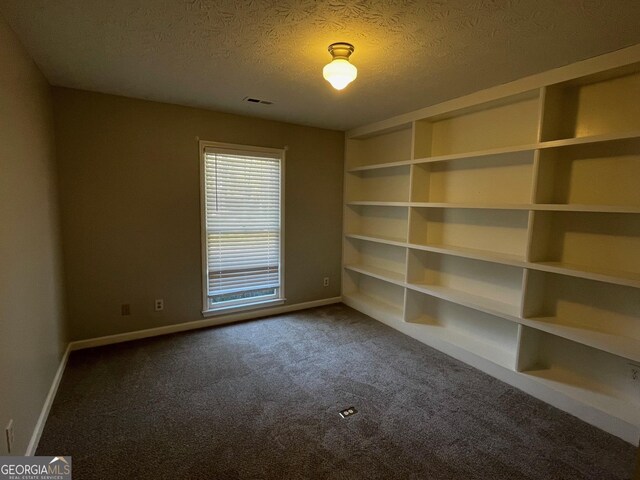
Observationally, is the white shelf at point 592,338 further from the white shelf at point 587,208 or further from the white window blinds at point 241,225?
the white window blinds at point 241,225

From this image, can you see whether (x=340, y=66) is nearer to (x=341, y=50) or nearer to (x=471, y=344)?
(x=341, y=50)

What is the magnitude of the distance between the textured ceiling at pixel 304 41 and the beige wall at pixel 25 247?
27 centimetres

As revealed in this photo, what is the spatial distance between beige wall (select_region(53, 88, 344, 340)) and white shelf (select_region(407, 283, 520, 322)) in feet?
7.98

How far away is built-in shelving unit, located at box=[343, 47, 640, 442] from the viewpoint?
2.16m

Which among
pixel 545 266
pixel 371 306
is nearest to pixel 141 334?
pixel 371 306

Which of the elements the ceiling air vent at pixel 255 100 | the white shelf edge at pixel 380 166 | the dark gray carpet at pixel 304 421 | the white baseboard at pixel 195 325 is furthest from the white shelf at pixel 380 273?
the ceiling air vent at pixel 255 100

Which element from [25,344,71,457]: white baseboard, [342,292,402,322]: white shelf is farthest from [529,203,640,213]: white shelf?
[25,344,71,457]: white baseboard

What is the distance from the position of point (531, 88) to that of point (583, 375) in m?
2.21

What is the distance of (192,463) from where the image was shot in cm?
179

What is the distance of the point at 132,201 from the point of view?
10.5ft

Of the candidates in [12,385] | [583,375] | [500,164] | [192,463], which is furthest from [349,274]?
[12,385]

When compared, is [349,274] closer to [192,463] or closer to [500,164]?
[500,164]

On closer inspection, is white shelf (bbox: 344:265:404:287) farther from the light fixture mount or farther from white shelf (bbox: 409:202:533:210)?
the light fixture mount

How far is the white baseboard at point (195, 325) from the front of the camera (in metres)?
3.16
